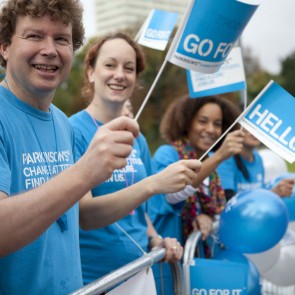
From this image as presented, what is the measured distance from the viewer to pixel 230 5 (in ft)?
6.86

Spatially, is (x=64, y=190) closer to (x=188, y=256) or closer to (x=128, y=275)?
(x=128, y=275)

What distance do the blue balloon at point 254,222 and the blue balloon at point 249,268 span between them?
2.3 inches

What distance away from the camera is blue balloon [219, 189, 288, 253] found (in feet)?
11.2

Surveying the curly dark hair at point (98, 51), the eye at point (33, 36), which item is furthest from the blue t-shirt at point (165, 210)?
the eye at point (33, 36)

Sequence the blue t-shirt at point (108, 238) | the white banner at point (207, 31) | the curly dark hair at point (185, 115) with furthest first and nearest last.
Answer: the curly dark hair at point (185, 115), the blue t-shirt at point (108, 238), the white banner at point (207, 31)

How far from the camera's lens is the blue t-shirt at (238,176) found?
4617mm

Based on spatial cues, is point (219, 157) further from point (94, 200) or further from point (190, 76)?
point (94, 200)

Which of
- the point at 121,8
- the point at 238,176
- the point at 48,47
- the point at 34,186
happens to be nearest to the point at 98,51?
the point at 48,47

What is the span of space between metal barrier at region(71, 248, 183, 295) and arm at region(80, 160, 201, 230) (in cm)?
22

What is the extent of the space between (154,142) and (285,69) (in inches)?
839

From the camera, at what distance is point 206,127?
13.4 ft

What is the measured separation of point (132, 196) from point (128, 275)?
340 millimetres

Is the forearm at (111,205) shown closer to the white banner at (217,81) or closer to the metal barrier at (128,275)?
the metal barrier at (128,275)

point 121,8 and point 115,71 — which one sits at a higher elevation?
point 121,8
